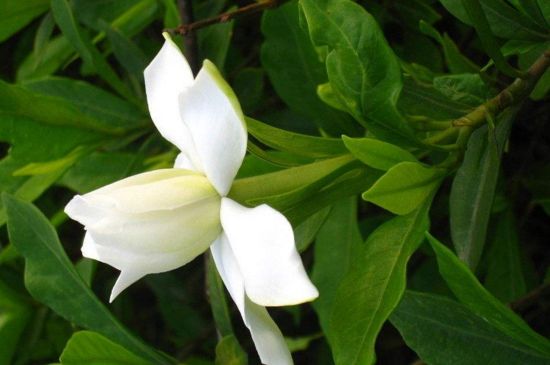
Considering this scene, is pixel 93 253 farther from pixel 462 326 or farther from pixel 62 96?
pixel 62 96

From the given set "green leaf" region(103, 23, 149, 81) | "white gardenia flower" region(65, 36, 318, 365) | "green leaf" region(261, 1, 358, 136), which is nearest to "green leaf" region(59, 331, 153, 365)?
"white gardenia flower" region(65, 36, 318, 365)

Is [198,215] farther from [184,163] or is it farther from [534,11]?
[534,11]

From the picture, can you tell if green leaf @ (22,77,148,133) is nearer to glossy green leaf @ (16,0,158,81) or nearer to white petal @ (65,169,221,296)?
glossy green leaf @ (16,0,158,81)

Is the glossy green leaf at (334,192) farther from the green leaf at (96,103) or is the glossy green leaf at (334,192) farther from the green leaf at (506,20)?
the green leaf at (96,103)

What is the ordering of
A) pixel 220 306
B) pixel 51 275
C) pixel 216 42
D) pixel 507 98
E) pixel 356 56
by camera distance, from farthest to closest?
pixel 216 42
pixel 51 275
pixel 220 306
pixel 507 98
pixel 356 56

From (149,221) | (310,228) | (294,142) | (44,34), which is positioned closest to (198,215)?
(149,221)
